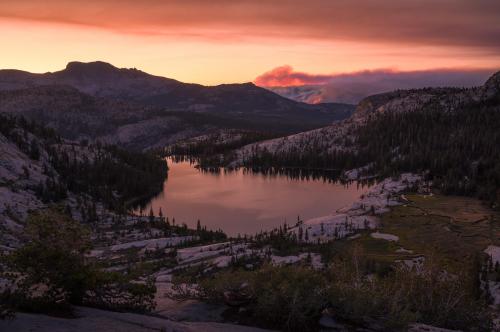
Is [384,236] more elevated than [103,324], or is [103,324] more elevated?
[103,324]

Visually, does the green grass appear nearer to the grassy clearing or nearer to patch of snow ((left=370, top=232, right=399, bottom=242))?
the grassy clearing

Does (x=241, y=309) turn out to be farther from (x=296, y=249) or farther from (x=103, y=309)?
(x=296, y=249)

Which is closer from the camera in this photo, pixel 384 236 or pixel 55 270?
pixel 55 270

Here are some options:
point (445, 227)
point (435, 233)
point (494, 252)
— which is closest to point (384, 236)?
point (435, 233)

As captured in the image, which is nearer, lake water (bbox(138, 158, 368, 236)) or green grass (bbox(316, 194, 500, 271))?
green grass (bbox(316, 194, 500, 271))

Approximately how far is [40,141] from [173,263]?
125777mm

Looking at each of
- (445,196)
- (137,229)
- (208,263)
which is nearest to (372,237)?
(208,263)

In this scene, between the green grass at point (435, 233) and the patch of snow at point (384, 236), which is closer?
the green grass at point (435, 233)

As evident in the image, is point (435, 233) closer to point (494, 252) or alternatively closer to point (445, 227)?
point (445, 227)

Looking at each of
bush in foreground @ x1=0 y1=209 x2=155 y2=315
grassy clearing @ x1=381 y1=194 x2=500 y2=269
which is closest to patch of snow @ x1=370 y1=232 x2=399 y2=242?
grassy clearing @ x1=381 y1=194 x2=500 y2=269

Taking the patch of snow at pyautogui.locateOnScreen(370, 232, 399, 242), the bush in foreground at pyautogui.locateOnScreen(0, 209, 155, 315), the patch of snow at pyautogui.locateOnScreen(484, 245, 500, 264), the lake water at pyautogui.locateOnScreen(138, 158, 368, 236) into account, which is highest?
the bush in foreground at pyautogui.locateOnScreen(0, 209, 155, 315)

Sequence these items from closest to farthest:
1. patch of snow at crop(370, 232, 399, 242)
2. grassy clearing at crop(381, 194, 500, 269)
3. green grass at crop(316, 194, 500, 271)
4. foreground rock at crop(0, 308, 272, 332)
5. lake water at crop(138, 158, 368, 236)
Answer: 1. foreground rock at crop(0, 308, 272, 332)
2. green grass at crop(316, 194, 500, 271)
3. grassy clearing at crop(381, 194, 500, 269)
4. patch of snow at crop(370, 232, 399, 242)
5. lake water at crop(138, 158, 368, 236)

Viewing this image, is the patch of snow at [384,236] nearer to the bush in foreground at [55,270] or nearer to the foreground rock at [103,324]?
the foreground rock at [103,324]

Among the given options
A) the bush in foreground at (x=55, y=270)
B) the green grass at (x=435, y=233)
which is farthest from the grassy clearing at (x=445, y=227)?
the bush in foreground at (x=55, y=270)
